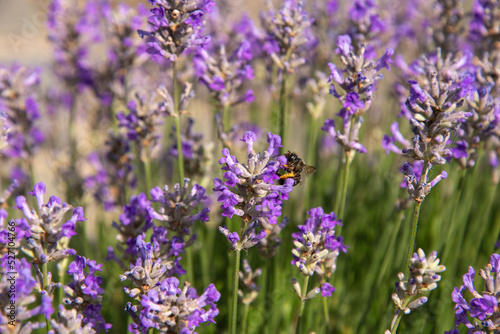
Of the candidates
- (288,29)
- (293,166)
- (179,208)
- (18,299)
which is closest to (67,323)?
(18,299)

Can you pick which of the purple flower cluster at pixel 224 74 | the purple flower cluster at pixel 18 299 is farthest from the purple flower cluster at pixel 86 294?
the purple flower cluster at pixel 224 74

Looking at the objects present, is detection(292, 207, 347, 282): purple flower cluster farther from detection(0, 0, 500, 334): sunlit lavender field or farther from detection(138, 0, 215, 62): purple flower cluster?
detection(138, 0, 215, 62): purple flower cluster

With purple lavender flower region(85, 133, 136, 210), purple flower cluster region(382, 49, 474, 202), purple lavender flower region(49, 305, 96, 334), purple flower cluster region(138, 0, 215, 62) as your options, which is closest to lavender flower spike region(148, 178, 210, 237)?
purple lavender flower region(49, 305, 96, 334)

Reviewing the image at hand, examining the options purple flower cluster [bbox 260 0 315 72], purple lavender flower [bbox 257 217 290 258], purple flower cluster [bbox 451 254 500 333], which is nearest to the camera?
purple flower cluster [bbox 451 254 500 333]

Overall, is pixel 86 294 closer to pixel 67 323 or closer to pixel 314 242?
pixel 67 323

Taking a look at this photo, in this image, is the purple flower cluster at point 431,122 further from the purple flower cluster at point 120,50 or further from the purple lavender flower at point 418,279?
the purple flower cluster at point 120,50
